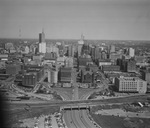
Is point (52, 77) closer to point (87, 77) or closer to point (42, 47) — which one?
point (87, 77)

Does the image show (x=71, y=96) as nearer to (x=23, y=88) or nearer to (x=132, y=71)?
(x=23, y=88)

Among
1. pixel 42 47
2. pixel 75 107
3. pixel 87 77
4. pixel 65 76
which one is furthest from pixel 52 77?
pixel 42 47

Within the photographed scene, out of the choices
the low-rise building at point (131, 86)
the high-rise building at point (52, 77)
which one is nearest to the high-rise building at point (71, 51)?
the high-rise building at point (52, 77)

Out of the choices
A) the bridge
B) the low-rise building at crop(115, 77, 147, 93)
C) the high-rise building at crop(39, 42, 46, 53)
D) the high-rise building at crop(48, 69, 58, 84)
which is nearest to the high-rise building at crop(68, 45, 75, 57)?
the high-rise building at crop(39, 42, 46, 53)

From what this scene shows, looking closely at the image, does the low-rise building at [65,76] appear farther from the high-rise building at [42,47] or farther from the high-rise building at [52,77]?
the high-rise building at [42,47]

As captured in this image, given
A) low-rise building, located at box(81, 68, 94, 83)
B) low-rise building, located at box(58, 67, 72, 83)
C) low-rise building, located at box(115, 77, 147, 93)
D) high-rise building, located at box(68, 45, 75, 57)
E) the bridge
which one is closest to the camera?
the bridge

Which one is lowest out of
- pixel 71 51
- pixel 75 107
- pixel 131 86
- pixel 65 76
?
pixel 75 107

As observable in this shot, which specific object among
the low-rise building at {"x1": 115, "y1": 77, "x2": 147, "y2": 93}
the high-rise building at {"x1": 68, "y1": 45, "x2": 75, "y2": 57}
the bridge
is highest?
the high-rise building at {"x1": 68, "y1": 45, "x2": 75, "y2": 57}

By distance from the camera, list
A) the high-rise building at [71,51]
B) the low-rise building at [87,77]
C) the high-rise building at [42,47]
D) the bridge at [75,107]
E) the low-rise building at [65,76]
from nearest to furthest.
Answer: the bridge at [75,107], the low-rise building at [87,77], the low-rise building at [65,76], the high-rise building at [71,51], the high-rise building at [42,47]

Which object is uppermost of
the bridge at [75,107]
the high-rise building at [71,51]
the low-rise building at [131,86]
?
the high-rise building at [71,51]

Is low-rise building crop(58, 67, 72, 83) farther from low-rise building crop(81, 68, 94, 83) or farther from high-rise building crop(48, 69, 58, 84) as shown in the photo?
low-rise building crop(81, 68, 94, 83)

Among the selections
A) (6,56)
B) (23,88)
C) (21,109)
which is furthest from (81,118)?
(6,56)
